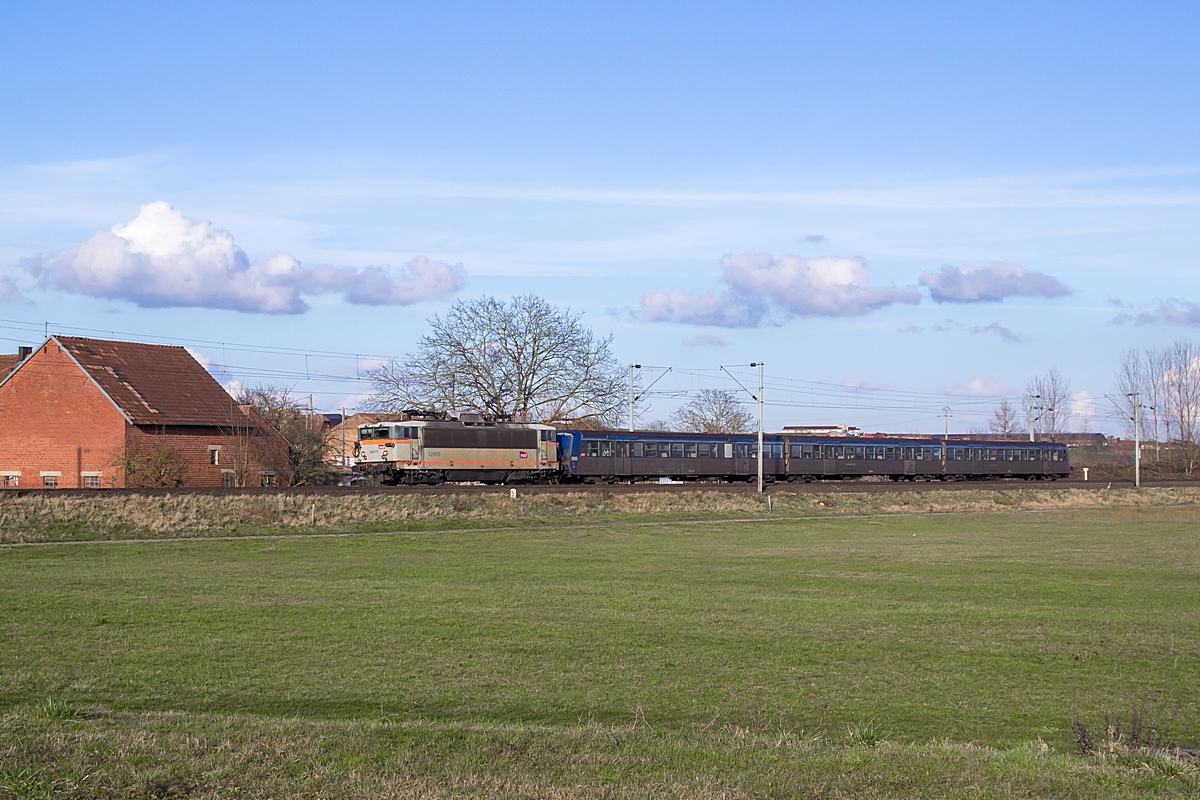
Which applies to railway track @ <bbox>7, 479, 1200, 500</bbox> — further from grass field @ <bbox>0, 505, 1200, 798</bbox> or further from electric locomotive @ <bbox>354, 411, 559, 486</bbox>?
grass field @ <bbox>0, 505, 1200, 798</bbox>

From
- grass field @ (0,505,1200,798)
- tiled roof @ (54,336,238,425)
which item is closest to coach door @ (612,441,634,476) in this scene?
tiled roof @ (54,336,238,425)

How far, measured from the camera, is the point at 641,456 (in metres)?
53.9

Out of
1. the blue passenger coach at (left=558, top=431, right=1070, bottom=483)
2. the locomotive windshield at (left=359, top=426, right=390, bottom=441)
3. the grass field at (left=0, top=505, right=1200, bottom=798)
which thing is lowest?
the grass field at (left=0, top=505, right=1200, bottom=798)

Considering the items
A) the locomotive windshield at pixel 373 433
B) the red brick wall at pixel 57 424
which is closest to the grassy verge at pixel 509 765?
the locomotive windshield at pixel 373 433

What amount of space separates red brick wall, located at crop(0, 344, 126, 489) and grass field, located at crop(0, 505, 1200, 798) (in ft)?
73.1

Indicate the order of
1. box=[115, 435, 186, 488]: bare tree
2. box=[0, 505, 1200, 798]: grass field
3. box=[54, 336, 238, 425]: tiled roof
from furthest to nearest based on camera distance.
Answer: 1. box=[54, 336, 238, 425]: tiled roof
2. box=[115, 435, 186, 488]: bare tree
3. box=[0, 505, 1200, 798]: grass field

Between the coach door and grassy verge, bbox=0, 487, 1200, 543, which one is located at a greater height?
the coach door

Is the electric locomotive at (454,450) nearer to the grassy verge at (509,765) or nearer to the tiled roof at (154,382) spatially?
the tiled roof at (154,382)

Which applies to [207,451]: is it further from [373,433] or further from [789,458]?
[789,458]

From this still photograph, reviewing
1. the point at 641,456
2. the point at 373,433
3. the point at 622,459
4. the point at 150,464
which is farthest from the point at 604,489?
the point at 150,464

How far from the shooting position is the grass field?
686 centimetres

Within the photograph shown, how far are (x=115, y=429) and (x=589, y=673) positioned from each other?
4120 centimetres

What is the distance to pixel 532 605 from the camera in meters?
17.3

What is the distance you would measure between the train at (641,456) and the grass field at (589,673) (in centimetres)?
1945
